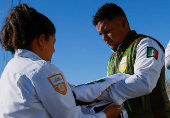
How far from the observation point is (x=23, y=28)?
4.74ft

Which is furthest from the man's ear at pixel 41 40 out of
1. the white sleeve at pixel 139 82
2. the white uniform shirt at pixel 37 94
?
the white sleeve at pixel 139 82

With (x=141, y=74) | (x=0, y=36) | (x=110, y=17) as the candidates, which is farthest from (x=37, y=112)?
(x=110, y=17)

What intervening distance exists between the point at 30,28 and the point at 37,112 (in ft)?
2.07

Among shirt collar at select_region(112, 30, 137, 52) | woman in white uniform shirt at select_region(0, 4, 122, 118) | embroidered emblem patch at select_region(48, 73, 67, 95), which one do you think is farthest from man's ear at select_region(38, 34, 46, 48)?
shirt collar at select_region(112, 30, 137, 52)

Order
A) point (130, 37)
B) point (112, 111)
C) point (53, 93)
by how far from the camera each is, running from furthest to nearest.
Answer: point (130, 37), point (112, 111), point (53, 93)

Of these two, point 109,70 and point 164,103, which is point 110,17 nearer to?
point 109,70

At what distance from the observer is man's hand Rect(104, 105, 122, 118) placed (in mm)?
1686

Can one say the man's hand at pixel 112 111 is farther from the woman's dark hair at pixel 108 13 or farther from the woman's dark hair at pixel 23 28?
the woman's dark hair at pixel 108 13

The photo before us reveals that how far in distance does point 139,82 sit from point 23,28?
1158 mm

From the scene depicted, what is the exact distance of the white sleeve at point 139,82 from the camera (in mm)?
1816

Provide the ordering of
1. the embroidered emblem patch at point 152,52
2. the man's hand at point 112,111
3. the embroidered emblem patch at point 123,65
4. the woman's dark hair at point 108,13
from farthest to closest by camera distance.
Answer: the woman's dark hair at point 108,13
the embroidered emblem patch at point 123,65
the embroidered emblem patch at point 152,52
the man's hand at point 112,111

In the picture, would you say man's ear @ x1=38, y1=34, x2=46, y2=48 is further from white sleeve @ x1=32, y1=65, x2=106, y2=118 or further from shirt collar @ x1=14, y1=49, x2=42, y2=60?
white sleeve @ x1=32, y1=65, x2=106, y2=118

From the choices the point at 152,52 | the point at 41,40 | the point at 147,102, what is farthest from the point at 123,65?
the point at 41,40

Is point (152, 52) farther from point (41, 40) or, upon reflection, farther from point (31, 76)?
point (31, 76)
